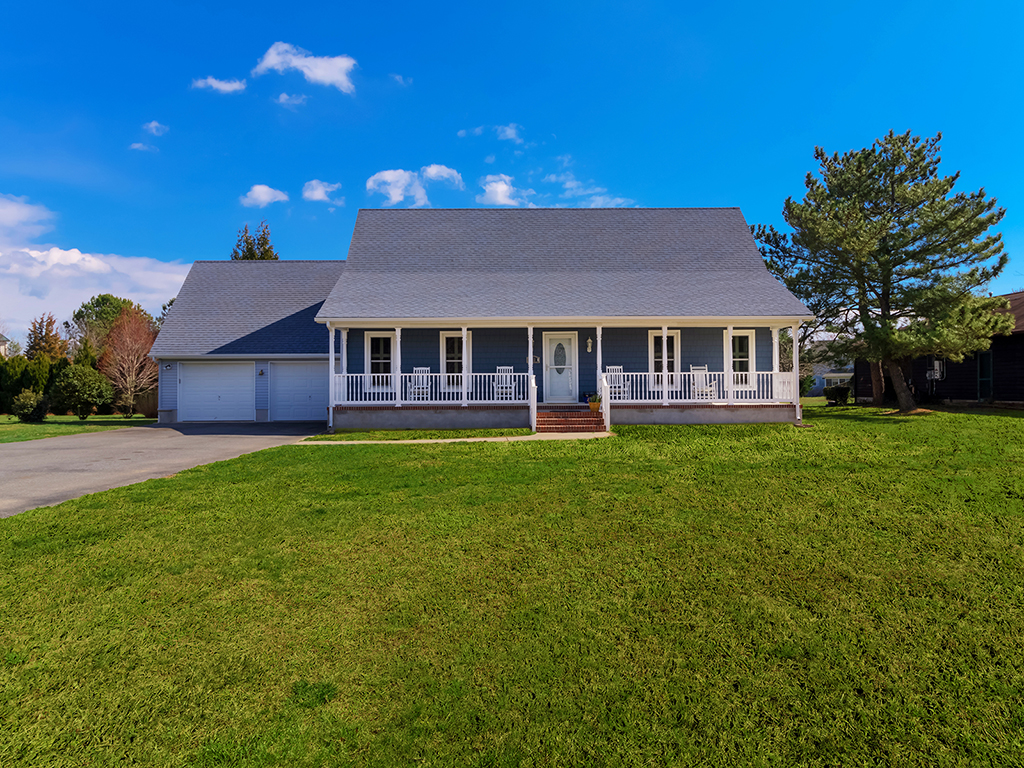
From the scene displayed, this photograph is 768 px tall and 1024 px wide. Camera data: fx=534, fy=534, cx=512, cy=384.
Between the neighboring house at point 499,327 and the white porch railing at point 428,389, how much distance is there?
0.22 ft

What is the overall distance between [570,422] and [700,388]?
4.05 metres

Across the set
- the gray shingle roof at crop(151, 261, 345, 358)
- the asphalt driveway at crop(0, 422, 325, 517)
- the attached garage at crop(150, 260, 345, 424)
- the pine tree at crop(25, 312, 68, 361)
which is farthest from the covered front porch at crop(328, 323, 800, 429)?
the pine tree at crop(25, 312, 68, 361)

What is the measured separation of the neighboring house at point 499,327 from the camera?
15.2m

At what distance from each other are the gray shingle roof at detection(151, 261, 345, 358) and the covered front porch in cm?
482

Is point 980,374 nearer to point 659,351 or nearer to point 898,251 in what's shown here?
point 898,251

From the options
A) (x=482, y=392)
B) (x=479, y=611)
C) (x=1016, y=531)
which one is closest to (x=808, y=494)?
(x=1016, y=531)

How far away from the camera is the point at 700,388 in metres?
15.1

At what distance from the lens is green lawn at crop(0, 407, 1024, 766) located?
2.99 m

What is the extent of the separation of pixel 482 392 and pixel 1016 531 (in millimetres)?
12451

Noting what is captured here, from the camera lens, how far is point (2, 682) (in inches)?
133

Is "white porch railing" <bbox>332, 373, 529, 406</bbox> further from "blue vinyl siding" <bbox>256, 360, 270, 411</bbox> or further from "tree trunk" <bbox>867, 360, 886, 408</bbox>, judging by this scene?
"tree trunk" <bbox>867, 360, 886, 408</bbox>

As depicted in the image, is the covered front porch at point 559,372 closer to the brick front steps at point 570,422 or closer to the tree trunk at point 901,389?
the brick front steps at point 570,422

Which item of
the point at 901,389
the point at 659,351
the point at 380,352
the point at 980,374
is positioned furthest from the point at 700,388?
the point at 980,374

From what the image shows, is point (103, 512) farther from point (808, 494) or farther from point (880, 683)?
point (808, 494)
